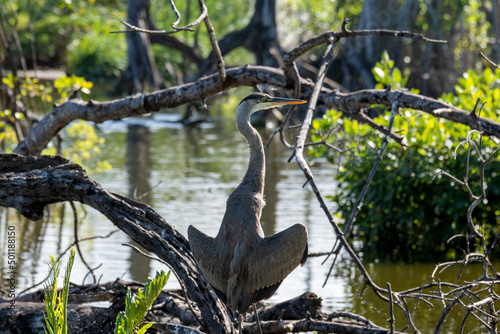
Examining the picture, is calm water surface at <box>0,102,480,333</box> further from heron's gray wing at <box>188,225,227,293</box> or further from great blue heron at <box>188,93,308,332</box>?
great blue heron at <box>188,93,308,332</box>

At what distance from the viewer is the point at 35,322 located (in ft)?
16.8

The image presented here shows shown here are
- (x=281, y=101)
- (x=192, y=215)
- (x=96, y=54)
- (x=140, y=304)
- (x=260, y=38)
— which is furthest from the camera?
(x=96, y=54)

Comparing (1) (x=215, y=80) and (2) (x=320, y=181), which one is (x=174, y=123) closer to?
(2) (x=320, y=181)

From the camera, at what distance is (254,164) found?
4770mm

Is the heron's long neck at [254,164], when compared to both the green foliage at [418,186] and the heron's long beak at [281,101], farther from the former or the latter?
the green foliage at [418,186]

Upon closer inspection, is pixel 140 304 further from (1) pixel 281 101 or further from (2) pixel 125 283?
(2) pixel 125 283

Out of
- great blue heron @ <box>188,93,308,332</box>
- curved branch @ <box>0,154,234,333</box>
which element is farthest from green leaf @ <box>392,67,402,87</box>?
curved branch @ <box>0,154,234,333</box>

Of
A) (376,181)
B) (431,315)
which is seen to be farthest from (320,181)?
(431,315)

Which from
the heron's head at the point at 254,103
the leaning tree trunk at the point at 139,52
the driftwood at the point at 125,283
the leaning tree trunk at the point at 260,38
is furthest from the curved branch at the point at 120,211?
the leaning tree trunk at the point at 139,52

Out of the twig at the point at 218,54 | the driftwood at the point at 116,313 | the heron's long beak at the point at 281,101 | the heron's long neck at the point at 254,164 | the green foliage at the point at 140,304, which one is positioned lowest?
the driftwood at the point at 116,313

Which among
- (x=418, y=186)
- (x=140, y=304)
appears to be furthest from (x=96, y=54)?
(x=140, y=304)

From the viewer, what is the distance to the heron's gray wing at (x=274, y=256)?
445 centimetres

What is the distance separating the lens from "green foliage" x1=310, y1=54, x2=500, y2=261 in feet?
23.7

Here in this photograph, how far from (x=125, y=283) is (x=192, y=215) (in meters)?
3.80
